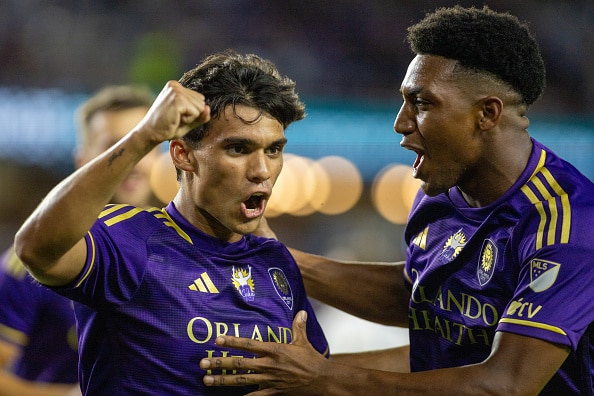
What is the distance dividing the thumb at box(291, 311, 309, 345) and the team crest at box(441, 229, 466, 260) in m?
0.66

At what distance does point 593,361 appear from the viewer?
2.98 meters

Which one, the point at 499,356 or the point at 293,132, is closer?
the point at 499,356

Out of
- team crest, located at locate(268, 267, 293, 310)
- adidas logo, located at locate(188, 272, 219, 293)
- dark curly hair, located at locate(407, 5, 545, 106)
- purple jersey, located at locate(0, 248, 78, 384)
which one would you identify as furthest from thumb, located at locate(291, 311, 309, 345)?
purple jersey, located at locate(0, 248, 78, 384)

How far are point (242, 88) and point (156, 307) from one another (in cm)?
82

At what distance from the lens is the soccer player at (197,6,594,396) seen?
274 centimetres

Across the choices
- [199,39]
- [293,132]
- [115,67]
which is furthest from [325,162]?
[115,67]

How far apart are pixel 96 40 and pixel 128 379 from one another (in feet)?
33.1

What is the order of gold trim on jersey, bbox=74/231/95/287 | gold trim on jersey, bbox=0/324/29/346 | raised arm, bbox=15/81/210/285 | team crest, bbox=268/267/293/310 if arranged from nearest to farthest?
raised arm, bbox=15/81/210/285
gold trim on jersey, bbox=74/231/95/287
team crest, bbox=268/267/293/310
gold trim on jersey, bbox=0/324/29/346

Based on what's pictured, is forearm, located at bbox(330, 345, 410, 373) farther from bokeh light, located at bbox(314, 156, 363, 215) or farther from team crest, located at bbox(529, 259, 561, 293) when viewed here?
bokeh light, located at bbox(314, 156, 363, 215)

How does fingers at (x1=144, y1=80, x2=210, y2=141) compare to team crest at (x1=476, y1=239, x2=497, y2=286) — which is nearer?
fingers at (x1=144, y1=80, x2=210, y2=141)

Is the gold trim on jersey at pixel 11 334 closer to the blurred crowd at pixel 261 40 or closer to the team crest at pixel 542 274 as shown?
the team crest at pixel 542 274

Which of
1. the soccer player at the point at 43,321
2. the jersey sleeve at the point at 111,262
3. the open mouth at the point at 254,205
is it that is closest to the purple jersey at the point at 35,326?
the soccer player at the point at 43,321

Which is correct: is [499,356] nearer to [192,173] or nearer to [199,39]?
[192,173]

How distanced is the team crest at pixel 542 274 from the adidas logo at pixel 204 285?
1.08 meters
